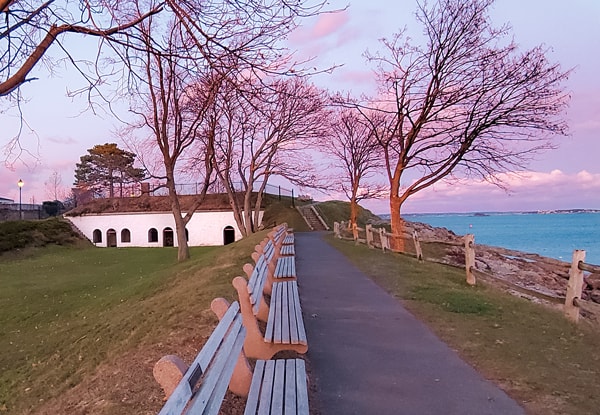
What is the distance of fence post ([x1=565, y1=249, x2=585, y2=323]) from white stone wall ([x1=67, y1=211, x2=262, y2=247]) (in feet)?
152

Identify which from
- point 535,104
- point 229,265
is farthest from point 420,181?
point 229,265

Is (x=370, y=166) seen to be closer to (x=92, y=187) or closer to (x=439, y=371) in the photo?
(x=92, y=187)

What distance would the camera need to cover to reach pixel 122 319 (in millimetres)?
11750

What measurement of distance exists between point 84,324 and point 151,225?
45.8 m

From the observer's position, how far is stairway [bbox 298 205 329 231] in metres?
54.1

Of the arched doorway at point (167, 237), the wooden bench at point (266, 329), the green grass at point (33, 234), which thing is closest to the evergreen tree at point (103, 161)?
the arched doorway at point (167, 237)

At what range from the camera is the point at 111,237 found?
59031 millimetres

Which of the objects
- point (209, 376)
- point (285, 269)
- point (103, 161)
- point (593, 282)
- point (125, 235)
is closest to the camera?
point (209, 376)

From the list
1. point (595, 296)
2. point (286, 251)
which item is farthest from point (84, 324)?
point (595, 296)

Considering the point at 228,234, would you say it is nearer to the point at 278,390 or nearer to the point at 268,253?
the point at 268,253

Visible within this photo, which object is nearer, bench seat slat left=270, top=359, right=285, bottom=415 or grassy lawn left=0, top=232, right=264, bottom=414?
bench seat slat left=270, top=359, right=285, bottom=415

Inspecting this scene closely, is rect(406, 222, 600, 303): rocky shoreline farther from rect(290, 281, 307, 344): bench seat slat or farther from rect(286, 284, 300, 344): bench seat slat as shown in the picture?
rect(290, 281, 307, 344): bench seat slat

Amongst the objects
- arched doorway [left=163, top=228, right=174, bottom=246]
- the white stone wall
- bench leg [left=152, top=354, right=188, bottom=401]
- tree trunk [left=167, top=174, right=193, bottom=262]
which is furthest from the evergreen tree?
bench leg [left=152, top=354, right=188, bottom=401]

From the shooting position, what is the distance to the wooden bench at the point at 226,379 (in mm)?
2641
